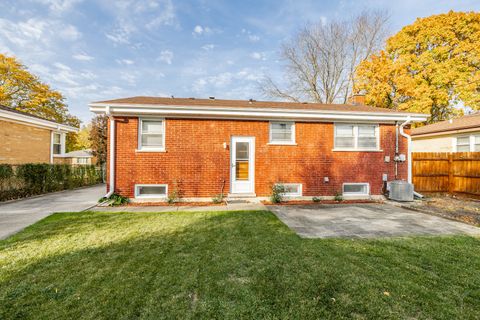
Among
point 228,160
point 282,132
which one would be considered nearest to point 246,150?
point 228,160

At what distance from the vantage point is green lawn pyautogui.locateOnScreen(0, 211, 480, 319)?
2248 mm

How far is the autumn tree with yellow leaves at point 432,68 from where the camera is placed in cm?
1516

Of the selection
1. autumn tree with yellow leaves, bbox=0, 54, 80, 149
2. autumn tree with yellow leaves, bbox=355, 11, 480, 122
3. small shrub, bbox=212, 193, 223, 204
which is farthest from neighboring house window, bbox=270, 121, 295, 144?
autumn tree with yellow leaves, bbox=0, 54, 80, 149

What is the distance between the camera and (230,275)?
294 cm

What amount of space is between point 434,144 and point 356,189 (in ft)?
27.5

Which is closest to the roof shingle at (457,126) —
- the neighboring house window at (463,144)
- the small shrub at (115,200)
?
the neighboring house window at (463,144)

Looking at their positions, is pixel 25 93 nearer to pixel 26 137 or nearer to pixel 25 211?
pixel 26 137

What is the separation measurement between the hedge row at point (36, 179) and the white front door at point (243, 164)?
8326mm

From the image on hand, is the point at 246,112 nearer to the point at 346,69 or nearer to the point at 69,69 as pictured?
the point at 69,69

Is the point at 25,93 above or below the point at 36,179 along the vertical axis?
above

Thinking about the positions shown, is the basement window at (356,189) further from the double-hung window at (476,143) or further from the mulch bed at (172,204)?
the double-hung window at (476,143)

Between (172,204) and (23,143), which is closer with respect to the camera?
(172,204)

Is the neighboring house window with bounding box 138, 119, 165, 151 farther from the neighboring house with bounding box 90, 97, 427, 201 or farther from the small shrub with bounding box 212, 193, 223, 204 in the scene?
the small shrub with bounding box 212, 193, 223, 204

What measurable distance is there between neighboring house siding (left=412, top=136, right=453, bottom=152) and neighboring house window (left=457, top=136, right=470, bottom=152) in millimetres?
343
